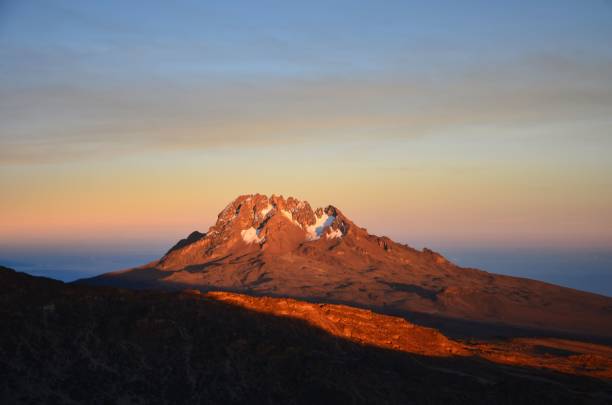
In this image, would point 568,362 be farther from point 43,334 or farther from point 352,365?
point 43,334

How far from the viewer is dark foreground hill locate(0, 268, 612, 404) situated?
178 feet

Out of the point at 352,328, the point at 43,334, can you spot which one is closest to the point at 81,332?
the point at 43,334

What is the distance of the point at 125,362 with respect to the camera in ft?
186

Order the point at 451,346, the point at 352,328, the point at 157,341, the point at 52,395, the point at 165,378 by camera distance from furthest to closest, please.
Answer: the point at 451,346, the point at 352,328, the point at 157,341, the point at 165,378, the point at 52,395

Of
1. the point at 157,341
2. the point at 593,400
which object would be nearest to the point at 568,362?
the point at 593,400

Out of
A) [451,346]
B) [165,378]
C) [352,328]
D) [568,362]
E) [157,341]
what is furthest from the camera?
[568,362]

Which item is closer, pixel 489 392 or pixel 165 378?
pixel 165 378

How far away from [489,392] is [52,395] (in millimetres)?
32299

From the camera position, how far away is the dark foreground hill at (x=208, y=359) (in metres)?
54.2

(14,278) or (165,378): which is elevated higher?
(14,278)

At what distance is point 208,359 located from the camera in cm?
5944

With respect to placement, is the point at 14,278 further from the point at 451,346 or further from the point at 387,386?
the point at 451,346

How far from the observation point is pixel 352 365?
6500 centimetres

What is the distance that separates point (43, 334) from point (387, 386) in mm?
25388
